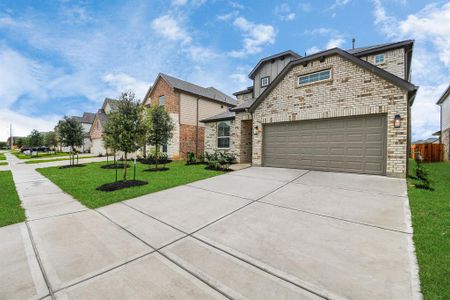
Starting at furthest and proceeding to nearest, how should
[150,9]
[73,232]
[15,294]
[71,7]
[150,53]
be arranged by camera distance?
[150,53]
[150,9]
[71,7]
[73,232]
[15,294]

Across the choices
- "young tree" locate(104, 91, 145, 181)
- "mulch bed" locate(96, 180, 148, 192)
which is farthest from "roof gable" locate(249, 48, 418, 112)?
"mulch bed" locate(96, 180, 148, 192)

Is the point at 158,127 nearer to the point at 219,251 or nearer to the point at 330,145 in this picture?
the point at 330,145

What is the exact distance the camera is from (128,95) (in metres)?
7.66

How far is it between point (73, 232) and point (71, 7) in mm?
11164

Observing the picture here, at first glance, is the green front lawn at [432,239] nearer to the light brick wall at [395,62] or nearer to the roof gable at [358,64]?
the roof gable at [358,64]

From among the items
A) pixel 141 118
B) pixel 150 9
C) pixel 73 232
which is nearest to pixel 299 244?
pixel 73 232

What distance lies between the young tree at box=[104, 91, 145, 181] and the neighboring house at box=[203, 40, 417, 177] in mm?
6324

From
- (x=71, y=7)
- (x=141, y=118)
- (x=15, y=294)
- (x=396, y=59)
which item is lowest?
(x=15, y=294)

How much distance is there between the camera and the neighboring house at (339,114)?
24.0ft

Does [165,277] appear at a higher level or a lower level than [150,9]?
lower

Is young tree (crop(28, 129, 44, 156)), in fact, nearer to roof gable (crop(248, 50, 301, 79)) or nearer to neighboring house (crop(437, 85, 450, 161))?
roof gable (crop(248, 50, 301, 79))

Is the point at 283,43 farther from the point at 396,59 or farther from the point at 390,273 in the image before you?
the point at 390,273

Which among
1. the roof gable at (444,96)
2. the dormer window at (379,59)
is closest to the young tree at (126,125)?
the dormer window at (379,59)

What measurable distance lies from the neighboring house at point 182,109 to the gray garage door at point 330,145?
8429mm
